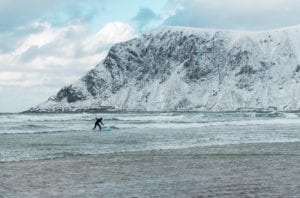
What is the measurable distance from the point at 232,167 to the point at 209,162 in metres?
2.21

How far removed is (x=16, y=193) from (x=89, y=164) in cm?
798

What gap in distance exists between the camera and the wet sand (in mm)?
17703

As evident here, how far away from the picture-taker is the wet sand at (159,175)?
1770 centimetres

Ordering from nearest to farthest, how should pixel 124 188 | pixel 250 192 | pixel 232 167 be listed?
pixel 250 192 → pixel 124 188 → pixel 232 167

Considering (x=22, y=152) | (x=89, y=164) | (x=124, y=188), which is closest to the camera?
(x=124, y=188)

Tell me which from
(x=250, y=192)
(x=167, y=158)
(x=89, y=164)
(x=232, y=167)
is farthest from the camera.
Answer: (x=167, y=158)

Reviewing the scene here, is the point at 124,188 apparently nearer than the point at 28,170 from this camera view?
Yes

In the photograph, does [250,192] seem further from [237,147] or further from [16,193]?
[237,147]

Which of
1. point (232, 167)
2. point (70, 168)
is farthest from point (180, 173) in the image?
point (70, 168)

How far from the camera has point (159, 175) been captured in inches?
853

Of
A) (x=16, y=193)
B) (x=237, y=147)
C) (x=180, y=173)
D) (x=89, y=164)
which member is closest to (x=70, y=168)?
(x=89, y=164)

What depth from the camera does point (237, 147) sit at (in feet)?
114

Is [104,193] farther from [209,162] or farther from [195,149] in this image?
[195,149]

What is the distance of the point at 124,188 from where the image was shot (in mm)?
18516
